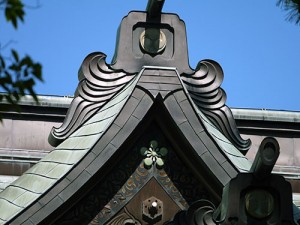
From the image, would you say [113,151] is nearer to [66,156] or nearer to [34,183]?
[66,156]

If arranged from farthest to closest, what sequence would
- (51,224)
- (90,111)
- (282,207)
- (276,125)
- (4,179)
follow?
1. (276,125)
2. (4,179)
3. (90,111)
4. (51,224)
5. (282,207)

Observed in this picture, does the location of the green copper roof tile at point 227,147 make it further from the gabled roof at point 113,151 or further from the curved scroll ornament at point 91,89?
the curved scroll ornament at point 91,89

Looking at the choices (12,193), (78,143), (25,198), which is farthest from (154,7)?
(25,198)

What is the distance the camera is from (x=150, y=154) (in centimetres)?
1844

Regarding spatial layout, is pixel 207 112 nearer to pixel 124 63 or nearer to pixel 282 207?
pixel 124 63

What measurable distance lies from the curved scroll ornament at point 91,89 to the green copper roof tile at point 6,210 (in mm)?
1612

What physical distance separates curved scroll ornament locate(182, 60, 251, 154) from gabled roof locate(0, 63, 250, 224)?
0.94m

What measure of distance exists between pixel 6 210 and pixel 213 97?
3722mm

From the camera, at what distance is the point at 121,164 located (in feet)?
60.2

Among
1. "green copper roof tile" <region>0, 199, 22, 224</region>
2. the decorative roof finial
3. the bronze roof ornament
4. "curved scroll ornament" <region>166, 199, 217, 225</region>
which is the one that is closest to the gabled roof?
"green copper roof tile" <region>0, 199, 22, 224</region>

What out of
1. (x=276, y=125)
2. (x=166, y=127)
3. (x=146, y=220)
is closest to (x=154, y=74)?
(x=166, y=127)

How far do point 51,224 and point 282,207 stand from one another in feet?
10.1

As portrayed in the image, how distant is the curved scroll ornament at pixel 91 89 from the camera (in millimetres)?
19562

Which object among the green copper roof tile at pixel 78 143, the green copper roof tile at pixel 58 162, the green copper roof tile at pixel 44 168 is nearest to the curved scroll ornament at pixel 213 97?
the green copper roof tile at pixel 58 162
